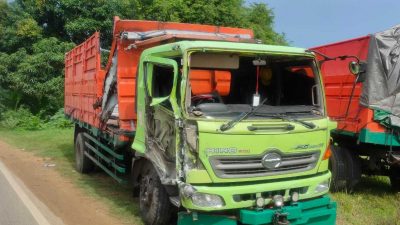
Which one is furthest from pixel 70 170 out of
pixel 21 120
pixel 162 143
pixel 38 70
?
pixel 21 120

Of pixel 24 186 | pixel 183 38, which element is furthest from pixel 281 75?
pixel 24 186

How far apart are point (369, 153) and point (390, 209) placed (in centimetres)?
108

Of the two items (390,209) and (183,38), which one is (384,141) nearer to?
(390,209)

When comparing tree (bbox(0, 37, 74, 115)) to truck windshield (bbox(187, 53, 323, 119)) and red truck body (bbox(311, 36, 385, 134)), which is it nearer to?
red truck body (bbox(311, 36, 385, 134))

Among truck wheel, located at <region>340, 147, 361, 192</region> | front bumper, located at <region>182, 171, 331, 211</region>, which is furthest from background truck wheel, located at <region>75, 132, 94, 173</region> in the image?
front bumper, located at <region>182, 171, 331, 211</region>

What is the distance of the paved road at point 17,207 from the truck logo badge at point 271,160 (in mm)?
3181

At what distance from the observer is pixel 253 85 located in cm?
602

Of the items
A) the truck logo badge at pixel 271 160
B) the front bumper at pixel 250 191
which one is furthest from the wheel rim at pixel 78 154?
the truck logo badge at pixel 271 160

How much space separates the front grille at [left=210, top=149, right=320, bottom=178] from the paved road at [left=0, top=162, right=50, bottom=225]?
2.87 metres

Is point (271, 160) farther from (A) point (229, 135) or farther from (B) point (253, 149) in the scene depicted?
(A) point (229, 135)

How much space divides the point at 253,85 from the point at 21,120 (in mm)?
18415

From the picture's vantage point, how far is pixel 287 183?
508 cm

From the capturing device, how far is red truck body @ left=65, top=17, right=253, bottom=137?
23.1 feet

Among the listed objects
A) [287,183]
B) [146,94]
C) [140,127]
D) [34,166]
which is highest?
[146,94]
